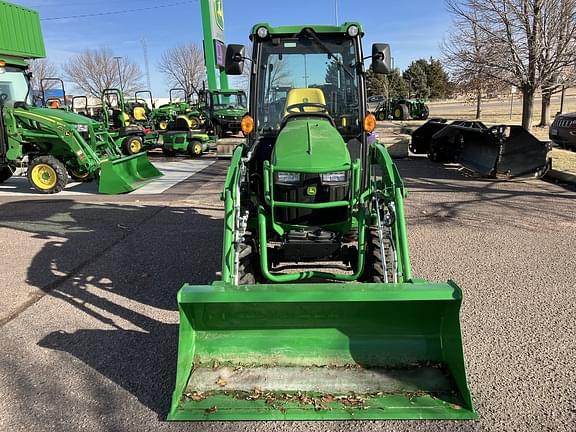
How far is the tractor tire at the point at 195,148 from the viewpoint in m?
17.0

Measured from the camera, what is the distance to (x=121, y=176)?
10.6 meters

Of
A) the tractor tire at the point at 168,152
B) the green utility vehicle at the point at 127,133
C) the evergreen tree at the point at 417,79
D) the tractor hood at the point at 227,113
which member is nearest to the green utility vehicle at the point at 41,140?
the green utility vehicle at the point at 127,133

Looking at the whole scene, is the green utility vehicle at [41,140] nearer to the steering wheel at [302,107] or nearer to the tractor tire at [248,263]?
the steering wheel at [302,107]

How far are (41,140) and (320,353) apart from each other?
9797mm

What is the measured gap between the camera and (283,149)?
14.1 feet

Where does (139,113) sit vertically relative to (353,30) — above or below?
below

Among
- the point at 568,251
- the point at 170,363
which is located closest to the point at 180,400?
the point at 170,363

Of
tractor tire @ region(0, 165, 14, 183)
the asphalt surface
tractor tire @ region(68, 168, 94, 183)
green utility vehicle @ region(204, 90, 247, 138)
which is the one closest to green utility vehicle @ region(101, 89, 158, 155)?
green utility vehicle @ region(204, 90, 247, 138)

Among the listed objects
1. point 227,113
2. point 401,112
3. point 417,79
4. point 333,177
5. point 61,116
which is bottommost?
point 333,177

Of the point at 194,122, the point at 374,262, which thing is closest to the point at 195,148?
the point at 194,122

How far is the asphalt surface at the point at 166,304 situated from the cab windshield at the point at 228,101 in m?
13.7

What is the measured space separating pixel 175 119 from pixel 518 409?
800 inches

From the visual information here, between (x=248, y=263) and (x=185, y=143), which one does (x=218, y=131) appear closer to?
(x=185, y=143)

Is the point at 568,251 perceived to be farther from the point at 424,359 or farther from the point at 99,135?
the point at 99,135
